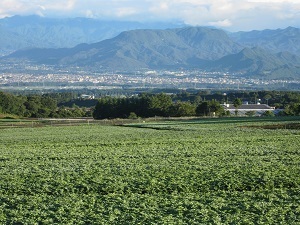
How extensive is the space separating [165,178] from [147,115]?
59202 millimetres

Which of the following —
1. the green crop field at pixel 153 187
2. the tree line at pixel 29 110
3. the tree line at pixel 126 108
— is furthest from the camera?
the tree line at pixel 29 110

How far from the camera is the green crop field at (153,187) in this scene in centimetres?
1257

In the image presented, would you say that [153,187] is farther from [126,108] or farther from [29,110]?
[29,110]

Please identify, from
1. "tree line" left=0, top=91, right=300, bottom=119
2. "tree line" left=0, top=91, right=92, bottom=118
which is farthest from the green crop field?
"tree line" left=0, top=91, right=92, bottom=118

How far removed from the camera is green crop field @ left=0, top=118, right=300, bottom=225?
1257cm

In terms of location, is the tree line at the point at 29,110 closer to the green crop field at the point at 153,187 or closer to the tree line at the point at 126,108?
the tree line at the point at 126,108

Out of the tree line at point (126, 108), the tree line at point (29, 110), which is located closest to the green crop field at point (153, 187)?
the tree line at point (126, 108)

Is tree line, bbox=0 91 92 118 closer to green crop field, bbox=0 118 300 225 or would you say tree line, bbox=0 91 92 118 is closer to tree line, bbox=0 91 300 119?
tree line, bbox=0 91 300 119

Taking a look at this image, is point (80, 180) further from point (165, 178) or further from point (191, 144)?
point (191, 144)

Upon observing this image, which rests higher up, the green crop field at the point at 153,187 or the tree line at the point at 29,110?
the tree line at the point at 29,110

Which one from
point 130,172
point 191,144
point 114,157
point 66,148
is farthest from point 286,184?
point 66,148

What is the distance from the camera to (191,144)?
27.3 m

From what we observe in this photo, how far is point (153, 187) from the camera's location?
1555cm

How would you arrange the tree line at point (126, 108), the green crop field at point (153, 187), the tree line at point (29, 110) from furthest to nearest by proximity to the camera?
1. the tree line at point (29, 110)
2. the tree line at point (126, 108)
3. the green crop field at point (153, 187)
